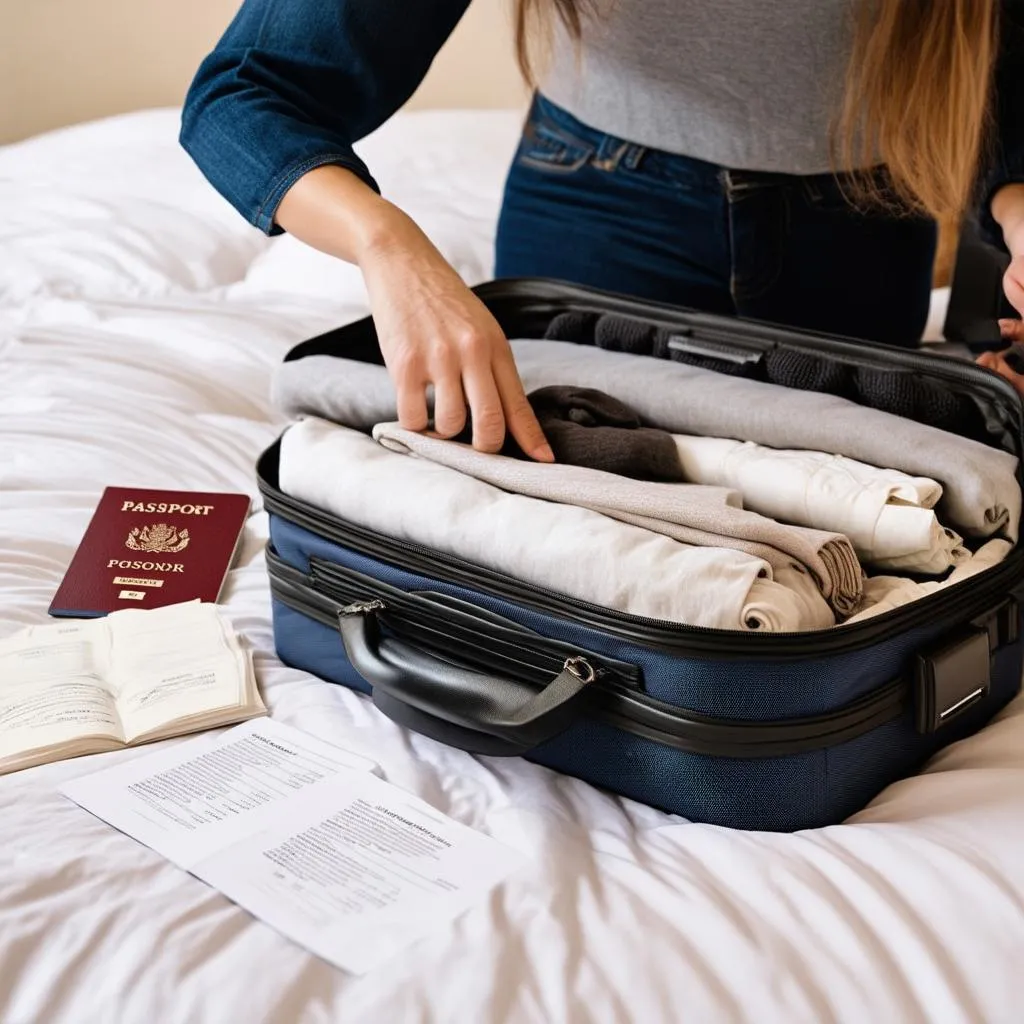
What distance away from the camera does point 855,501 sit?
81cm

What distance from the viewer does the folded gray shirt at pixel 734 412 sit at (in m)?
0.83

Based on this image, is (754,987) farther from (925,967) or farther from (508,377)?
(508,377)

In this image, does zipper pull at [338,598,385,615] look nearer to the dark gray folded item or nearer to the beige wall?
the dark gray folded item

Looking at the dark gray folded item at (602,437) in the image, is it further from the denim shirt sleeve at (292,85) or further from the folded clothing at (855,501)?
the denim shirt sleeve at (292,85)

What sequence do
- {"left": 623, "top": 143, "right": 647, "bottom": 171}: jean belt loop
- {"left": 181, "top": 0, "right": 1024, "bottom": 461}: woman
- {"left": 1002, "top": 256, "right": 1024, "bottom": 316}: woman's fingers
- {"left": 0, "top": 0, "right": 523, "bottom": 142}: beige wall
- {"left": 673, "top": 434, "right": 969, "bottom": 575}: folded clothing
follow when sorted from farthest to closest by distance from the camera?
{"left": 0, "top": 0, "right": 523, "bottom": 142}: beige wall < {"left": 623, "top": 143, "right": 647, "bottom": 171}: jean belt loop < {"left": 1002, "top": 256, "right": 1024, "bottom": 316}: woman's fingers < {"left": 181, "top": 0, "right": 1024, "bottom": 461}: woman < {"left": 673, "top": 434, "right": 969, "bottom": 575}: folded clothing

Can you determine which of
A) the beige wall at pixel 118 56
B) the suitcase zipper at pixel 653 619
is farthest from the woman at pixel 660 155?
the beige wall at pixel 118 56

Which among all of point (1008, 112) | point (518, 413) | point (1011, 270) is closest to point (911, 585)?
point (518, 413)

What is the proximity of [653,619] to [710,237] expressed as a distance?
689mm

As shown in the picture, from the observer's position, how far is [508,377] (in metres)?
0.87

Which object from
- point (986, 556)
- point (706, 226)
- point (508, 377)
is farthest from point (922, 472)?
point (706, 226)

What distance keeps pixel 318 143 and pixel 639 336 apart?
0.32m

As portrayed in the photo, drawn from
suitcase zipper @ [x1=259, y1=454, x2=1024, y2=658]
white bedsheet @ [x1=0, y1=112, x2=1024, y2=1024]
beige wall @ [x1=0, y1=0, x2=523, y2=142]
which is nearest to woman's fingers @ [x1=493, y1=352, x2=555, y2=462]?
suitcase zipper @ [x1=259, y1=454, x2=1024, y2=658]

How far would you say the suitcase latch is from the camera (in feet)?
A: 2.46

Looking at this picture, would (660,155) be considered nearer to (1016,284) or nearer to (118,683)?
(1016,284)
